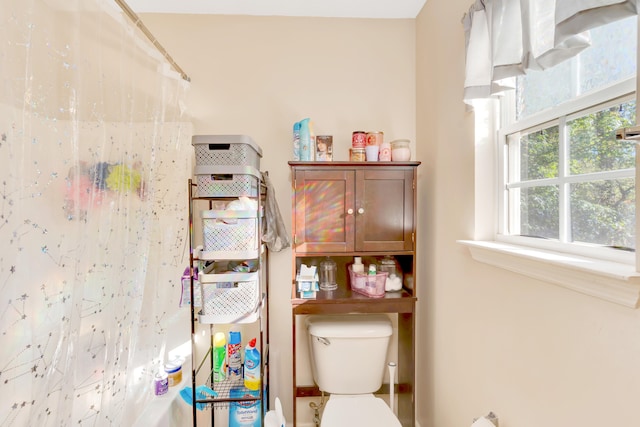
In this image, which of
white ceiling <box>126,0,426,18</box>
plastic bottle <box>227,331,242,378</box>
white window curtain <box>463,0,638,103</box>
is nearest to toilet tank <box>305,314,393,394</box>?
plastic bottle <box>227,331,242,378</box>

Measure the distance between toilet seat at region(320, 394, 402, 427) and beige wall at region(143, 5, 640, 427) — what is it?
0.31m

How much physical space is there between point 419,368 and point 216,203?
1501 millimetres

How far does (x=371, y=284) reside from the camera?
1516 millimetres

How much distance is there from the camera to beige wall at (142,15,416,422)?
1724 mm

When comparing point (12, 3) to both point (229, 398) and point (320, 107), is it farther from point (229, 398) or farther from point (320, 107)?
point (229, 398)

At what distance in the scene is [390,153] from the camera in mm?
1540

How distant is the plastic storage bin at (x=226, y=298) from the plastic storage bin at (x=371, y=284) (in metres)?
0.57

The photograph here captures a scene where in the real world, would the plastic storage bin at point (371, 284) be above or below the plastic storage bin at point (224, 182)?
below

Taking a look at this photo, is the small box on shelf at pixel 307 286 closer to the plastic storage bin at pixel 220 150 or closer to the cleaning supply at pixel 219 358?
the cleaning supply at pixel 219 358

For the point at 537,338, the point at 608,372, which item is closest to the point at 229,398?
the point at 537,338

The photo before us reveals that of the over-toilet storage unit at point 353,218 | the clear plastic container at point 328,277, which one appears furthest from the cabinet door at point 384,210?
the clear plastic container at point 328,277

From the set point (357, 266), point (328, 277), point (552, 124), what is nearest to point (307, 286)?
point (328, 277)

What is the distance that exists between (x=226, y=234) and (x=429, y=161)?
3.64ft

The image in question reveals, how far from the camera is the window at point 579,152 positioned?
0.69 m
